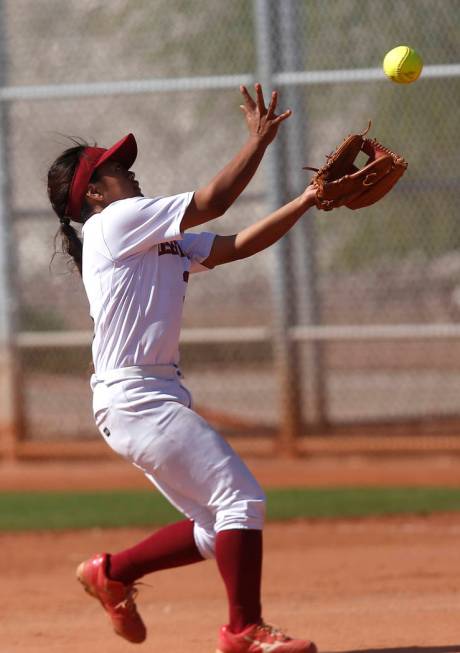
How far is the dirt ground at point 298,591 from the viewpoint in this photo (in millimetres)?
4535

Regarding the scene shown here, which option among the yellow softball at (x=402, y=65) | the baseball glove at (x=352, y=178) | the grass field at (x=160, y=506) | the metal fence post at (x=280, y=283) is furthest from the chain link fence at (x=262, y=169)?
the baseball glove at (x=352, y=178)

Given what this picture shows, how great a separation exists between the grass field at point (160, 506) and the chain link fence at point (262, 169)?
4.23ft

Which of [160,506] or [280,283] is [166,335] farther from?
[280,283]

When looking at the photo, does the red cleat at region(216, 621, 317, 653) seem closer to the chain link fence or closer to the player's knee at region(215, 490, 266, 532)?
the player's knee at region(215, 490, 266, 532)

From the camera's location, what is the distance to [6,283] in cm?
924

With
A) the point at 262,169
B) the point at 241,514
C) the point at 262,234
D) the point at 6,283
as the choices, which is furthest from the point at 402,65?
the point at 6,283

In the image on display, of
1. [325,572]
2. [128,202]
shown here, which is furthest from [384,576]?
[128,202]

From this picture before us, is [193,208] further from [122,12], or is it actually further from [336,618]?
[122,12]

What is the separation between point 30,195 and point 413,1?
3413 mm

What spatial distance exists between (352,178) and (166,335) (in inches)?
31.0

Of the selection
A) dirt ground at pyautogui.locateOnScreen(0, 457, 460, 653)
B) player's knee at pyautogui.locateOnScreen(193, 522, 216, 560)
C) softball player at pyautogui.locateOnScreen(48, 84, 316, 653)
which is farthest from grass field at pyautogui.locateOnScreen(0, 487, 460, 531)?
softball player at pyautogui.locateOnScreen(48, 84, 316, 653)

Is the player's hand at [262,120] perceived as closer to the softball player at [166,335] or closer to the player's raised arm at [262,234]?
the softball player at [166,335]

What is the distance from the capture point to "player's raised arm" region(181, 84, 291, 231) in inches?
150

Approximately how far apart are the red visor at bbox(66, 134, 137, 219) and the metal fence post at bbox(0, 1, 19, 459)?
5.19 metres
